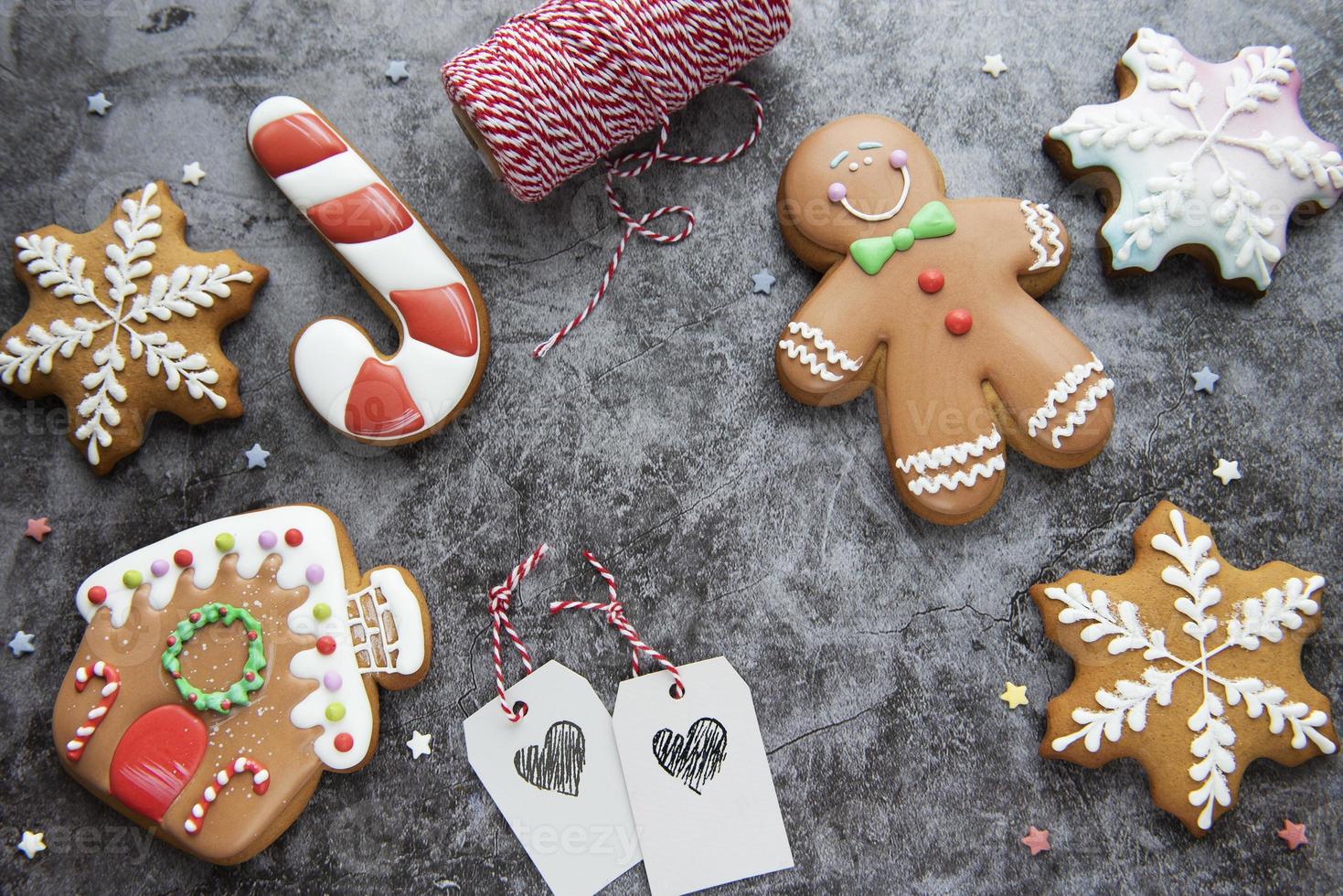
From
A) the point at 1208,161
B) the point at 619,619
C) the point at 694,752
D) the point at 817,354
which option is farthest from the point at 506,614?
the point at 1208,161

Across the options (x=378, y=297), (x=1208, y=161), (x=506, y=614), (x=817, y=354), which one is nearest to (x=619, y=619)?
(x=506, y=614)

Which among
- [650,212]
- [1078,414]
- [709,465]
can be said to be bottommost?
[709,465]

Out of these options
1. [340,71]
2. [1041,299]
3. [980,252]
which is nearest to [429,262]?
[340,71]

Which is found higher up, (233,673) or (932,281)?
(932,281)

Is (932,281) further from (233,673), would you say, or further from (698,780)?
(233,673)

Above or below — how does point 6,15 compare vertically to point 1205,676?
above

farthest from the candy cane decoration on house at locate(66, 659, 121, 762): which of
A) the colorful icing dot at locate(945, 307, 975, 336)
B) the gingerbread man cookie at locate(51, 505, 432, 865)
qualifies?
the colorful icing dot at locate(945, 307, 975, 336)

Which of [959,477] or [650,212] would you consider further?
[650,212]

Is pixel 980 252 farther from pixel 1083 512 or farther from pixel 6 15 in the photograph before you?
pixel 6 15
